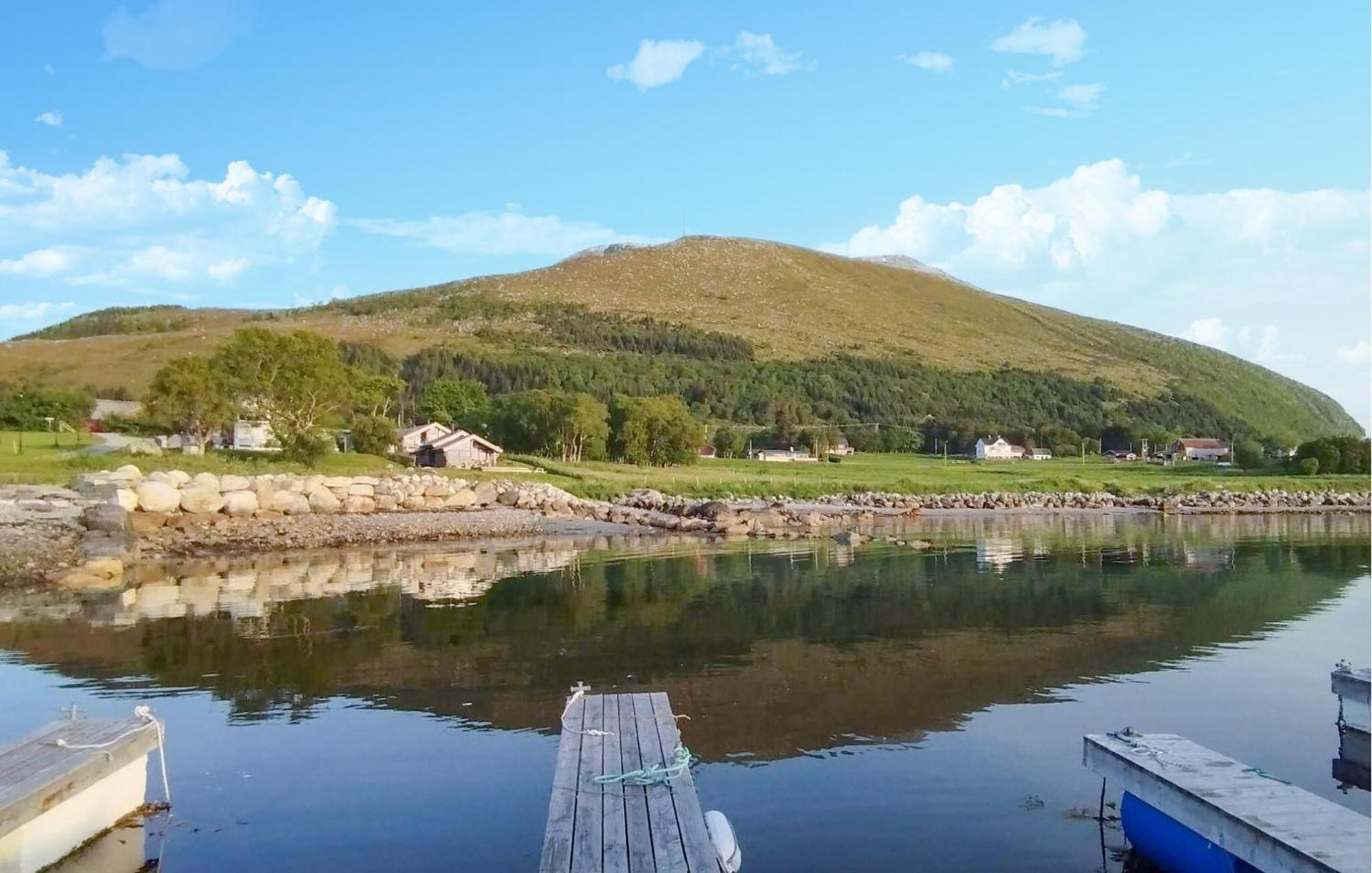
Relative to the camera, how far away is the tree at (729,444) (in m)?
112

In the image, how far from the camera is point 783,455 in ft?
364

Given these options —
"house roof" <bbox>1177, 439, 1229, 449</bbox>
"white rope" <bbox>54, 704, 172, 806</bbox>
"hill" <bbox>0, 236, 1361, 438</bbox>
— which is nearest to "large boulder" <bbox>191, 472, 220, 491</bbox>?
"white rope" <bbox>54, 704, 172, 806</bbox>

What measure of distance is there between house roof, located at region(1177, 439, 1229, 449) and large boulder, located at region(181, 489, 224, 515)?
109 meters

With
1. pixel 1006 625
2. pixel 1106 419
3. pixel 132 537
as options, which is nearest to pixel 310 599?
pixel 132 537

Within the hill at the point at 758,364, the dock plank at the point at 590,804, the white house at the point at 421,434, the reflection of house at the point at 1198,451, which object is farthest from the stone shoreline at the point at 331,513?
the hill at the point at 758,364

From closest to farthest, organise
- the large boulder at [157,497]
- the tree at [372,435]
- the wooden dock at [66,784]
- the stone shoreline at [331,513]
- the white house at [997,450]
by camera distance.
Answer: the wooden dock at [66,784] < the stone shoreline at [331,513] < the large boulder at [157,497] < the tree at [372,435] < the white house at [997,450]

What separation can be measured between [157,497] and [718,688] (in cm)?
3093

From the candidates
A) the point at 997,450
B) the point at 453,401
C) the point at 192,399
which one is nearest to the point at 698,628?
the point at 192,399

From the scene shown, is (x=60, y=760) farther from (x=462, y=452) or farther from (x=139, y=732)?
(x=462, y=452)

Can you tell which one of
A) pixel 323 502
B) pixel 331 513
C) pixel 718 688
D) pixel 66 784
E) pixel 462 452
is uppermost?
pixel 462 452

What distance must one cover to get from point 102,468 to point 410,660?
38.0 meters

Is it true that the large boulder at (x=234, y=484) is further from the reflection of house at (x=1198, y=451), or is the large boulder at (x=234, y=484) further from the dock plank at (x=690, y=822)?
the reflection of house at (x=1198, y=451)

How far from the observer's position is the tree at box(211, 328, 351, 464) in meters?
66.2

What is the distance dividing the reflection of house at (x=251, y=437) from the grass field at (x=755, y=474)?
29.3ft
